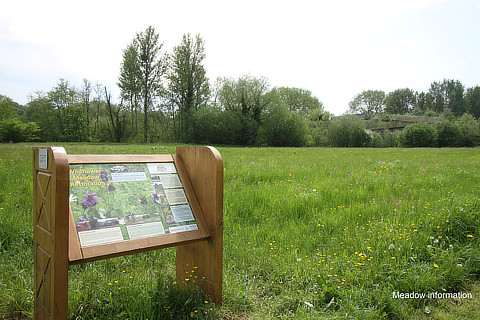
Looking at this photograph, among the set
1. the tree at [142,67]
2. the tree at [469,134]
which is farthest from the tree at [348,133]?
the tree at [142,67]

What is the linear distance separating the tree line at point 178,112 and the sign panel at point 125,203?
151 feet

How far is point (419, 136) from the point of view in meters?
52.3

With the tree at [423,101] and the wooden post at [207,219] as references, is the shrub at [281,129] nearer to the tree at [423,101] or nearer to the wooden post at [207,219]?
the wooden post at [207,219]

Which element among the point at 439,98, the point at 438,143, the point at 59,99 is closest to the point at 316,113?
the point at 438,143

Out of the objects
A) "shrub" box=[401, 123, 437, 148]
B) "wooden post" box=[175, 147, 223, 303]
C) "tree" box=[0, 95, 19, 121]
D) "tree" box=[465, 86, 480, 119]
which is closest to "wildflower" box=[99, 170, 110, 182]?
"wooden post" box=[175, 147, 223, 303]

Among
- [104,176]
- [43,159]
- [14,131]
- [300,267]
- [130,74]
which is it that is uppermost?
[130,74]

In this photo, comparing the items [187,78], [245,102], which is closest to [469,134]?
[245,102]

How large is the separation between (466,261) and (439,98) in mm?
130621

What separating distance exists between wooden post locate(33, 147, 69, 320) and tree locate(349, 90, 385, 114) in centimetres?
10752

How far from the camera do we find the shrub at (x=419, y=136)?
172 feet

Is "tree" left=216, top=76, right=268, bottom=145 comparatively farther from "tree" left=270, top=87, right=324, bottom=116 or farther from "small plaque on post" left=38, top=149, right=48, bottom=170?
"small plaque on post" left=38, top=149, right=48, bottom=170

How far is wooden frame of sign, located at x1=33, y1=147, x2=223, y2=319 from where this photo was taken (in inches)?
82.4

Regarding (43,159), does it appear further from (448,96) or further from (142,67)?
(448,96)

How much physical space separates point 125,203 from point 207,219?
0.82 m
